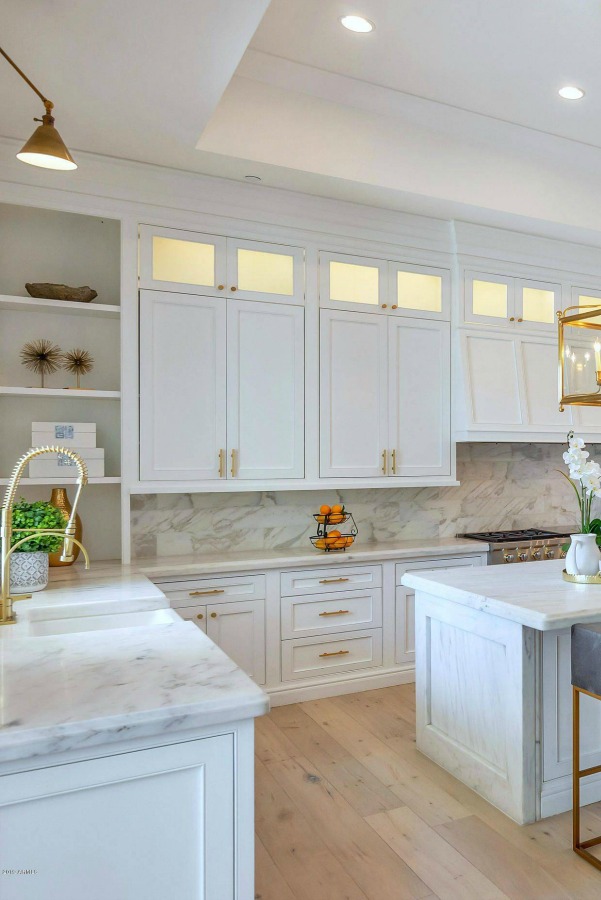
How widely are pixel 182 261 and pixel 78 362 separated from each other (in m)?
0.78

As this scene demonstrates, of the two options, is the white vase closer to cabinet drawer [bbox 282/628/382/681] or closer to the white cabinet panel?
cabinet drawer [bbox 282/628/382/681]

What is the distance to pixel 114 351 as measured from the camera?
3.53 meters

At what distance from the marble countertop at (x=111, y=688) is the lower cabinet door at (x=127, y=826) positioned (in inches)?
2.3

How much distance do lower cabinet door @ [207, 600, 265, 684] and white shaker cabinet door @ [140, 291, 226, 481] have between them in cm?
71

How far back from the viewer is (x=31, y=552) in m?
2.42

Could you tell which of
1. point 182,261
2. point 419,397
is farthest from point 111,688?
point 419,397

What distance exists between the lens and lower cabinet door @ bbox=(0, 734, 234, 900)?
1.08m

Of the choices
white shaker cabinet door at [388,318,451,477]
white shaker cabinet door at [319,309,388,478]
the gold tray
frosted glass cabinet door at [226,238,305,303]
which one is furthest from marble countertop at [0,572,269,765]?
white shaker cabinet door at [388,318,451,477]

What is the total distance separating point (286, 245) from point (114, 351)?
1147mm

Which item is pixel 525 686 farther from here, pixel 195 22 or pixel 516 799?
pixel 195 22

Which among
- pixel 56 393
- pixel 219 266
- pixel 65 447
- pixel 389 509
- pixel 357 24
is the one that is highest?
pixel 357 24

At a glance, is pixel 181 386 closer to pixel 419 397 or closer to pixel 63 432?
pixel 63 432

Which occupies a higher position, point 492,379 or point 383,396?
point 492,379

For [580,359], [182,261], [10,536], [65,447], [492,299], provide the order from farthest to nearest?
[492,299] → [182,261] → [65,447] → [580,359] → [10,536]
